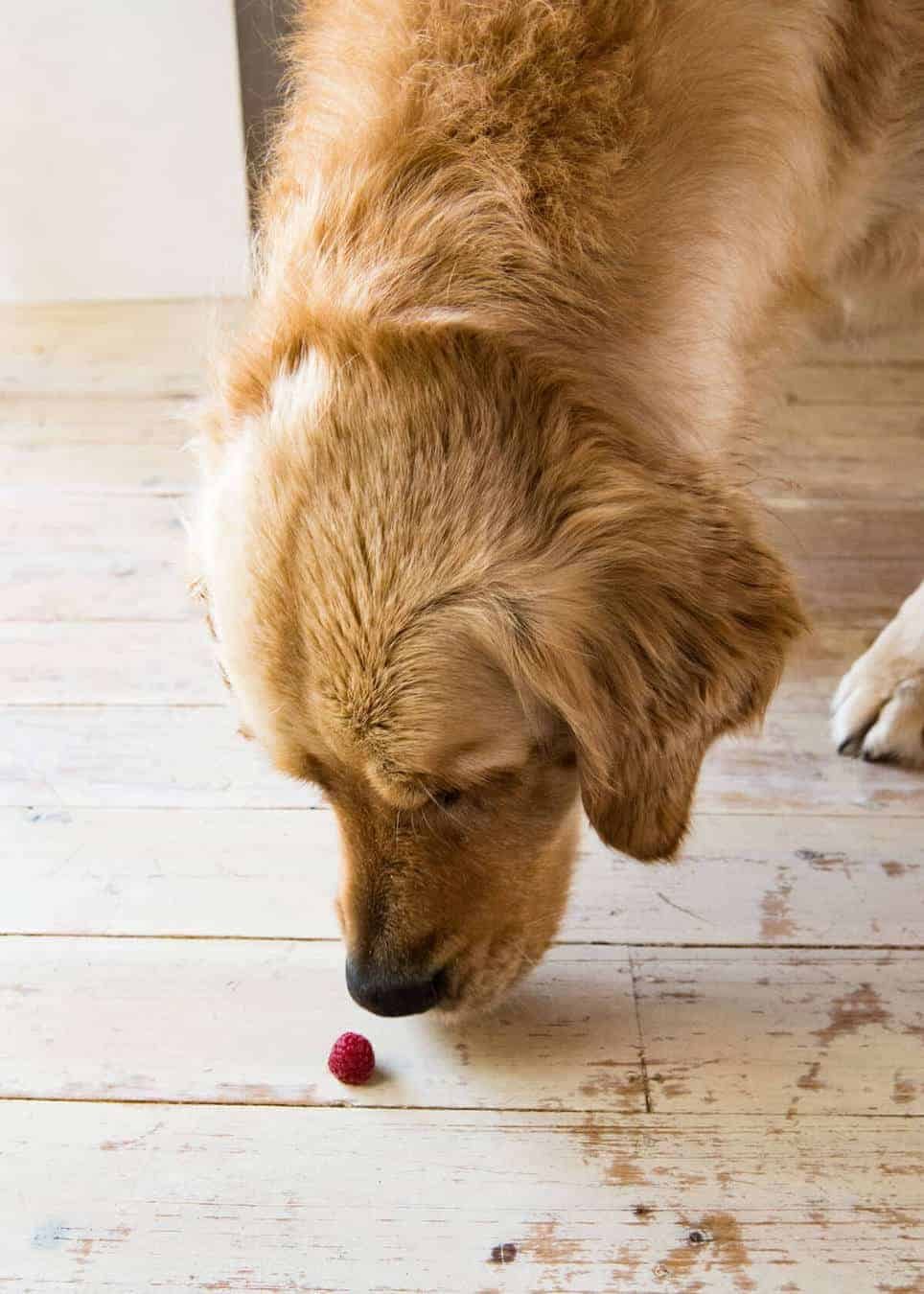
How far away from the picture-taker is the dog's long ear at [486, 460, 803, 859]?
1396 millimetres

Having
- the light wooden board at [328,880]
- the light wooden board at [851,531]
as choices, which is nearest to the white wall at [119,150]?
the light wooden board at [851,531]

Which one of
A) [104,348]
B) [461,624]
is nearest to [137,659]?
[461,624]

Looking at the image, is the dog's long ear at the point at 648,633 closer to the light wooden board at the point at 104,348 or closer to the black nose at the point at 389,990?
the black nose at the point at 389,990

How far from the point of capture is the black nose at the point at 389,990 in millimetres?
1547

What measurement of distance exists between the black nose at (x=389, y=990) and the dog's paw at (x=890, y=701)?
90 cm

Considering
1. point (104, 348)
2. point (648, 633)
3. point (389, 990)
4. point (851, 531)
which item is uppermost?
point (648, 633)

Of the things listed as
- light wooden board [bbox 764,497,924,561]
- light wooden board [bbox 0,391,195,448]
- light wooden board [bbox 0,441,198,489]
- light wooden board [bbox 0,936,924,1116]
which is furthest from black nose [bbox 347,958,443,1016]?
light wooden board [bbox 0,391,195,448]

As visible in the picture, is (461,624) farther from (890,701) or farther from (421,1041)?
(890,701)

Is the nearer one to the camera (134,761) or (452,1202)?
(452,1202)

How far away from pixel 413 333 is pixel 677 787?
0.61 m

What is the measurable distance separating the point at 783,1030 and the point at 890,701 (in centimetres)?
64

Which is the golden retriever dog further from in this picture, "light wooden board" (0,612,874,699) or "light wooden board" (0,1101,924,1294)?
"light wooden board" (0,612,874,699)

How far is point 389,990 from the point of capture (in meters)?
1.55

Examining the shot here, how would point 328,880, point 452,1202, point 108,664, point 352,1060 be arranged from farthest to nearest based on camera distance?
point 108,664 → point 328,880 → point 352,1060 → point 452,1202
